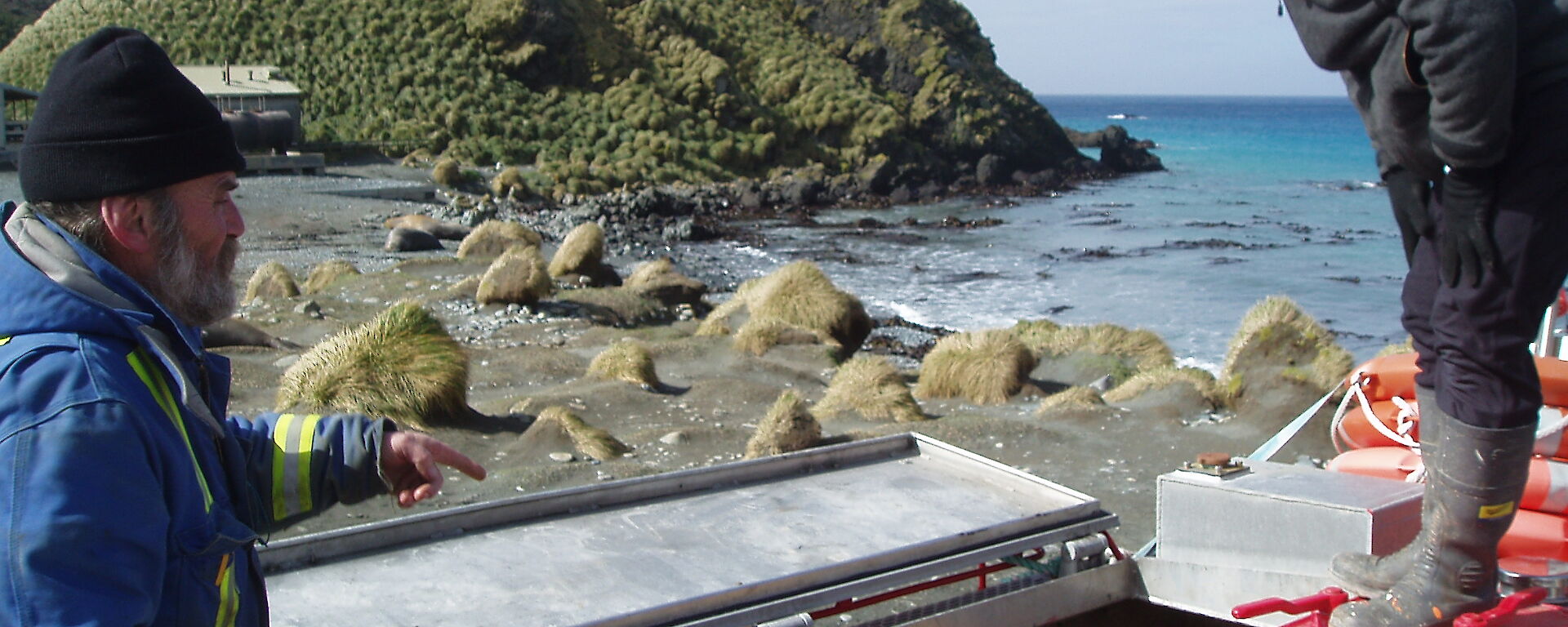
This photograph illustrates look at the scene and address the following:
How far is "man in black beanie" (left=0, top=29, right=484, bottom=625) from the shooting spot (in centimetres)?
179

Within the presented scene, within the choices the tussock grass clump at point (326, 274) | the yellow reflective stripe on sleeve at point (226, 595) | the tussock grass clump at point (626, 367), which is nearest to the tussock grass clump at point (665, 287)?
the tussock grass clump at point (326, 274)

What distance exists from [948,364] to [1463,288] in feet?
36.7

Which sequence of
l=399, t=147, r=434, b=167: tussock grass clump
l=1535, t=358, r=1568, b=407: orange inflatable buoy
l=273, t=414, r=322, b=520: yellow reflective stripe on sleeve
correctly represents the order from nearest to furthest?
l=273, t=414, r=322, b=520: yellow reflective stripe on sleeve
l=1535, t=358, r=1568, b=407: orange inflatable buoy
l=399, t=147, r=434, b=167: tussock grass clump

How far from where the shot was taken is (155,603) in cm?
190

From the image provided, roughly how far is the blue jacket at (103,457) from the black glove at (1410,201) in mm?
2688

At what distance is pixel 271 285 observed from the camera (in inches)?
691

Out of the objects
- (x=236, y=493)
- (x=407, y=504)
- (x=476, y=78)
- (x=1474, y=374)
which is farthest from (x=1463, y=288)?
(x=476, y=78)

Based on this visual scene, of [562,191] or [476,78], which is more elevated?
[476,78]

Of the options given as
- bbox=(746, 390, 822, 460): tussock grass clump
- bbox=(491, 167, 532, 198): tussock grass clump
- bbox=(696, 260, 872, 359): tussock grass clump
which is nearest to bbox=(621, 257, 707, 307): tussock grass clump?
bbox=(696, 260, 872, 359): tussock grass clump

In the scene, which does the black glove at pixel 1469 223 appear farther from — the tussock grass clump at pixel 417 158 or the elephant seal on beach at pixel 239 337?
the tussock grass clump at pixel 417 158

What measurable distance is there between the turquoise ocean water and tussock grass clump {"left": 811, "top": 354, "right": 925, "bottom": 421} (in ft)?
30.6

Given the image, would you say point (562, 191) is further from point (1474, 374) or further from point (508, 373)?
point (1474, 374)

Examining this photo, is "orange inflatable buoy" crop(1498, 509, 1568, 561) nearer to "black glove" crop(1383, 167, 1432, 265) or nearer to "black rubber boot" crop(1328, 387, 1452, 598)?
"black rubber boot" crop(1328, 387, 1452, 598)

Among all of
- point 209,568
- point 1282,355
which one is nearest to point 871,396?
point 1282,355
